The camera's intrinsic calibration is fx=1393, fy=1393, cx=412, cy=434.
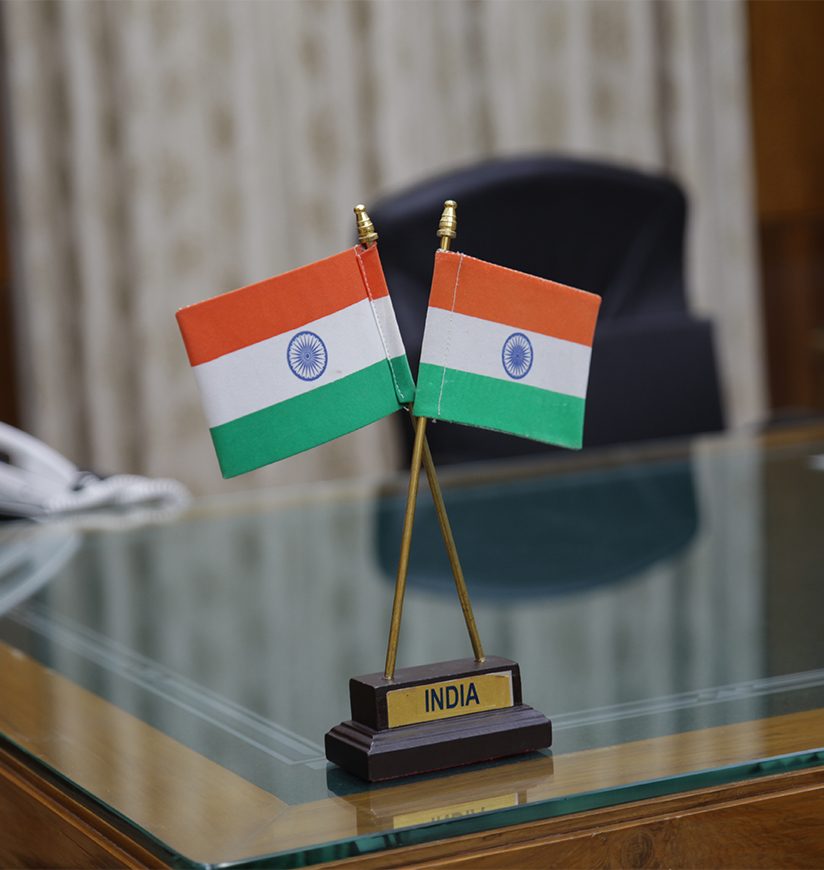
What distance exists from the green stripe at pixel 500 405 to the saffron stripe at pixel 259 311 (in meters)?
0.07

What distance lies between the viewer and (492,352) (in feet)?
2.71

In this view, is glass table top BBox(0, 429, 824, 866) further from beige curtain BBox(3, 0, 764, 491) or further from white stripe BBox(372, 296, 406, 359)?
beige curtain BBox(3, 0, 764, 491)

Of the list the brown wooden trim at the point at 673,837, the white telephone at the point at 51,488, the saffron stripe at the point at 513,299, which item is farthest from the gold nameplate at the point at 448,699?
the white telephone at the point at 51,488

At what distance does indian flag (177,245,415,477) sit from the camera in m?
0.79

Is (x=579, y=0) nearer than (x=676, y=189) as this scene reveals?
No

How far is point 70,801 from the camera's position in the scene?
0.79 metres

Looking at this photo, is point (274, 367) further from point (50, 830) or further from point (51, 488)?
point (51, 488)

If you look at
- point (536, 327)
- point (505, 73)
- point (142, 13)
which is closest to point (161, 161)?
point (142, 13)

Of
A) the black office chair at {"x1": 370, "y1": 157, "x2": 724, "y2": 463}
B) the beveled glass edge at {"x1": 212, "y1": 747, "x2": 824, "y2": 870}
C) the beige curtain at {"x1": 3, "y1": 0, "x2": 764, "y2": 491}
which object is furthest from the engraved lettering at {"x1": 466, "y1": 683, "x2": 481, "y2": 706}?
the beige curtain at {"x1": 3, "y1": 0, "x2": 764, "y2": 491}

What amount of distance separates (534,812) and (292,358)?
0.29m

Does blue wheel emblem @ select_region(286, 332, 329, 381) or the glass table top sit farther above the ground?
blue wheel emblem @ select_region(286, 332, 329, 381)

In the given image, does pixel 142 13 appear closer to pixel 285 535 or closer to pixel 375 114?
pixel 375 114

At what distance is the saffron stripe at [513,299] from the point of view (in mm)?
812

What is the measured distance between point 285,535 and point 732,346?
3010 millimetres
